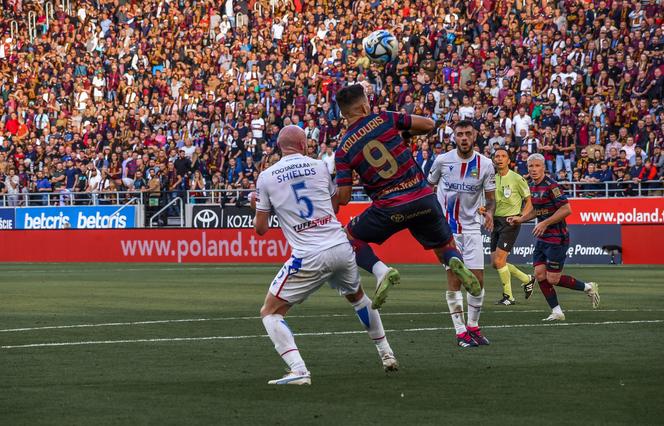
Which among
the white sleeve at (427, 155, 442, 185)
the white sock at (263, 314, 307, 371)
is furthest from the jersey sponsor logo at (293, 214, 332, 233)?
the white sleeve at (427, 155, 442, 185)

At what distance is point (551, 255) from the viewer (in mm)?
16266

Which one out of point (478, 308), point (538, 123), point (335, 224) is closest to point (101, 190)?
point (538, 123)

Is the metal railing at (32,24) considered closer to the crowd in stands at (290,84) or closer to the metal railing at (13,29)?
the crowd in stands at (290,84)

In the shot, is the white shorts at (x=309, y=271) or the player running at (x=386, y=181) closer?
the white shorts at (x=309, y=271)

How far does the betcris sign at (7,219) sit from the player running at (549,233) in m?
28.6

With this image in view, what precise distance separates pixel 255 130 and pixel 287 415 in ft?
101

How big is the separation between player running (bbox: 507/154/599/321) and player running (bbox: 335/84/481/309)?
16.0ft

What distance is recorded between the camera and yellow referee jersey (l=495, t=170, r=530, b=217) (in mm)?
20516

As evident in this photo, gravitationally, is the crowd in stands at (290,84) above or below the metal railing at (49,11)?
below

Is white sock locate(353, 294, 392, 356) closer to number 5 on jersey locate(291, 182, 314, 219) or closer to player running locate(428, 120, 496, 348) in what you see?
number 5 on jersey locate(291, 182, 314, 219)

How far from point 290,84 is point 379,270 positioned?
96.4 feet

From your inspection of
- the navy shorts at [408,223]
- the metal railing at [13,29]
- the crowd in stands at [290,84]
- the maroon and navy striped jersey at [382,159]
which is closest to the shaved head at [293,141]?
the maroon and navy striped jersey at [382,159]

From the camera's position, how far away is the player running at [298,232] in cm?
970

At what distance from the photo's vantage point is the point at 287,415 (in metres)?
8.26
